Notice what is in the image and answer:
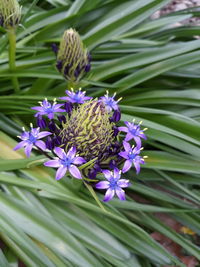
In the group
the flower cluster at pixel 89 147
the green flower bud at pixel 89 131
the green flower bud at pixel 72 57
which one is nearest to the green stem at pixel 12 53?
the green flower bud at pixel 72 57

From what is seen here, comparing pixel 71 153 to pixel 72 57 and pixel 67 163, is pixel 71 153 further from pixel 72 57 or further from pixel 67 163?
pixel 72 57

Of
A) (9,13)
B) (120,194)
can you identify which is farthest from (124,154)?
(9,13)

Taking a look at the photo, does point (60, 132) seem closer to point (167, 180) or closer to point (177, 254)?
point (167, 180)

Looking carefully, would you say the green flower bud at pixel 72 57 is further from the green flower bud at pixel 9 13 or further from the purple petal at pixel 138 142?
the purple petal at pixel 138 142

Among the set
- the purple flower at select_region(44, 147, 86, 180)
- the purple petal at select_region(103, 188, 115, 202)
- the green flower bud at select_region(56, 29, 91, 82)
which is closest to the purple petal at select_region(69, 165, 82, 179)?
the purple flower at select_region(44, 147, 86, 180)

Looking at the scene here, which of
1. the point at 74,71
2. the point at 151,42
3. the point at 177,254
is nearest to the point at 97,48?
the point at 151,42

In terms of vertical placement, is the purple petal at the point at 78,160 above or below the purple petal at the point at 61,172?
above

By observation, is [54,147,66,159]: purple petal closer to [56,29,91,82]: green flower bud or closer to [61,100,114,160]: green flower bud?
[61,100,114,160]: green flower bud
